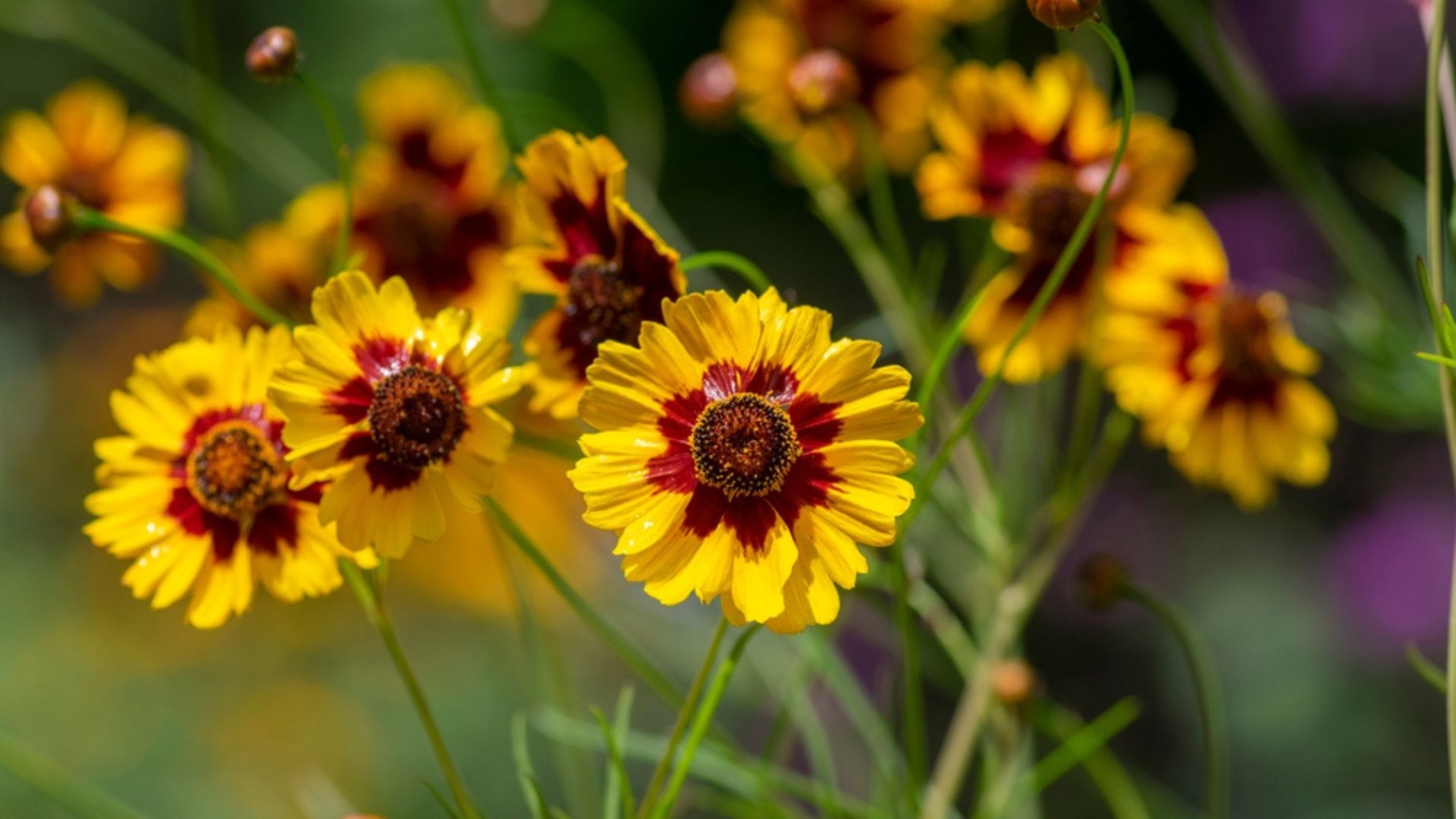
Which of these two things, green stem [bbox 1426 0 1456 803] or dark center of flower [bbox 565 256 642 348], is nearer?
green stem [bbox 1426 0 1456 803]

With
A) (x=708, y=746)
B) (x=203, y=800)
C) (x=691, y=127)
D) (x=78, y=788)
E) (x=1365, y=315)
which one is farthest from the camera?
(x=691, y=127)

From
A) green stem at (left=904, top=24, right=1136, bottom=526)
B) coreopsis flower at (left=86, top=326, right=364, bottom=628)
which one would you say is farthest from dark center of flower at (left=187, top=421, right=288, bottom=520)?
green stem at (left=904, top=24, right=1136, bottom=526)

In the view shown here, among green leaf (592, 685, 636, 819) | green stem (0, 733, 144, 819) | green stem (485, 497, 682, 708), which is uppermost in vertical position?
green stem (485, 497, 682, 708)

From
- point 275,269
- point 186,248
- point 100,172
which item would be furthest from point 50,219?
point 100,172

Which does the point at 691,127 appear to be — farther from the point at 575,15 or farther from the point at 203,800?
the point at 203,800

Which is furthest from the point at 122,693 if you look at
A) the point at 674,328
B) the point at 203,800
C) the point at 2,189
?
the point at 674,328

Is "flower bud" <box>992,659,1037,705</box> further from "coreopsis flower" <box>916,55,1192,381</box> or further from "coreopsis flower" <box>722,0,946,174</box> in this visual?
"coreopsis flower" <box>722,0,946,174</box>
